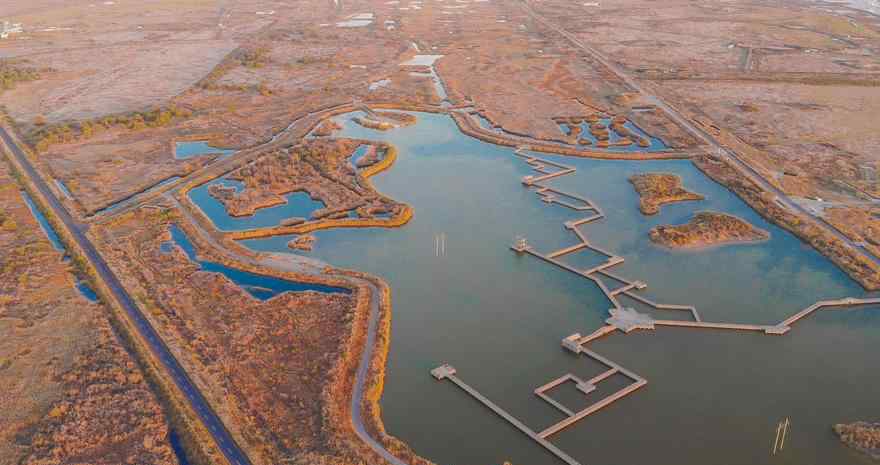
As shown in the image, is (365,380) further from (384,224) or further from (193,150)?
(193,150)

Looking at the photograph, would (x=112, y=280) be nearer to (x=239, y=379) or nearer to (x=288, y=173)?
(x=239, y=379)

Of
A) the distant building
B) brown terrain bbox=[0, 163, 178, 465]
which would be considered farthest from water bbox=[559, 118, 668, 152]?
brown terrain bbox=[0, 163, 178, 465]

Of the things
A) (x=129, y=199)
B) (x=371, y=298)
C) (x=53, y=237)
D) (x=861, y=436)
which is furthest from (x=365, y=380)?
(x=129, y=199)

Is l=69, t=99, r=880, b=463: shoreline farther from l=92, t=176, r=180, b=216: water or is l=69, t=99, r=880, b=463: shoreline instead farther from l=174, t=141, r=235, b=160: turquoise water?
l=174, t=141, r=235, b=160: turquoise water

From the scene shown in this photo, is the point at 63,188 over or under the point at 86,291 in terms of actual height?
over

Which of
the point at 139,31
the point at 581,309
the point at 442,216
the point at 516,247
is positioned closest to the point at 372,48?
the point at 139,31

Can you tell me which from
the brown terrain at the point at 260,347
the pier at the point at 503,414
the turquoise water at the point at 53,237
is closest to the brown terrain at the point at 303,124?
the brown terrain at the point at 260,347
